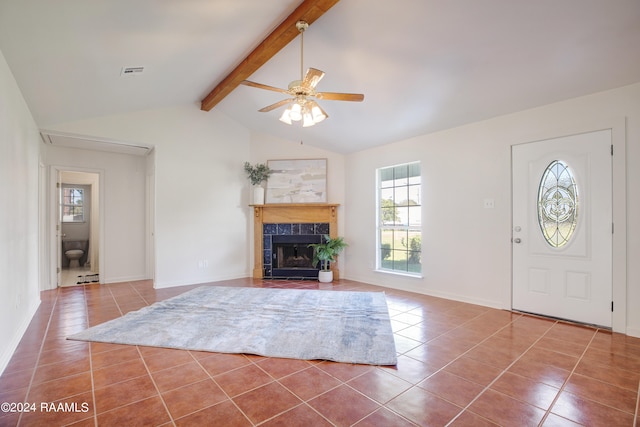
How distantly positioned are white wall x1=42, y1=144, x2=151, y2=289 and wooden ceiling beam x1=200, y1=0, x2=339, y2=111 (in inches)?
97.6

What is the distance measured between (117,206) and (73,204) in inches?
101

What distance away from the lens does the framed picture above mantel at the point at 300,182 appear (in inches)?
227

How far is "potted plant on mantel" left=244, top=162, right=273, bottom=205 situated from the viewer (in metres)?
5.71

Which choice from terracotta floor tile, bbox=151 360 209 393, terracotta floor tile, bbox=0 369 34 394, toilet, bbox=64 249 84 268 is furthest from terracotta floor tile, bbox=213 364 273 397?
toilet, bbox=64 249 84 268

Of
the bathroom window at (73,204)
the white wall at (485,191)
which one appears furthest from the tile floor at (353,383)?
the bathroom window at (73,204)

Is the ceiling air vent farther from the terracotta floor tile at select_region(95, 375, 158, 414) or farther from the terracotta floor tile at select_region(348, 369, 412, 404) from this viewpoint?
the terracotta floor tile at select_region(348, 369, 412, 404)

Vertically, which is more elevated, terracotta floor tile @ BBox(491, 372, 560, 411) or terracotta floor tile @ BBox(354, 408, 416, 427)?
terracotta floor tile @ BBox(354, 408, 416, 427)

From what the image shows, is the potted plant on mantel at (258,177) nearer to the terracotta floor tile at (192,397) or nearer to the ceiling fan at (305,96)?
the ceiling fan at (305,96)

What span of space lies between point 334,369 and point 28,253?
3.83 m

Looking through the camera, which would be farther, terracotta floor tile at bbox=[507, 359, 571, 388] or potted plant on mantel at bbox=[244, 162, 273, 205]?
potted plant on mantel at bbox=[244, 162, 273, 205]

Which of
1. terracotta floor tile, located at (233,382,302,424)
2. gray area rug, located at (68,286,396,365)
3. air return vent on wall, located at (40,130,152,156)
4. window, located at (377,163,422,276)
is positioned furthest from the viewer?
window, located at (377,163,422,276)

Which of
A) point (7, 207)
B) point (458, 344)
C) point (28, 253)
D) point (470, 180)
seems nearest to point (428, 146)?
point (470, 180)

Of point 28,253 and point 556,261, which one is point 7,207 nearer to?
point 28,253

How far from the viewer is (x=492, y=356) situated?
2.44 metres
